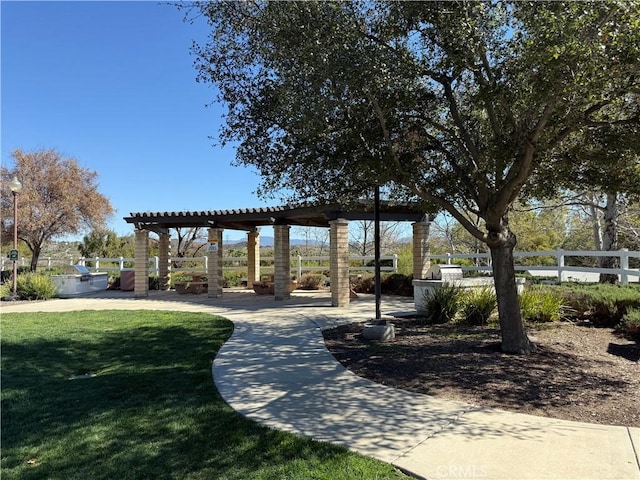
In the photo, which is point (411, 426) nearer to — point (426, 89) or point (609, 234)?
point (426, 89)

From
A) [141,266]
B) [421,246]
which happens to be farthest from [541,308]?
[141,266]

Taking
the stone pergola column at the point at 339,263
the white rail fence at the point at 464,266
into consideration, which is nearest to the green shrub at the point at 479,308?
the white rail fence at the point at 464,266

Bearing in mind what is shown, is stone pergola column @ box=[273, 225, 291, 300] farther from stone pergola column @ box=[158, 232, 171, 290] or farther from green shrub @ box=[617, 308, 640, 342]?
green shrub @ box=[617, 308, 640, 342]

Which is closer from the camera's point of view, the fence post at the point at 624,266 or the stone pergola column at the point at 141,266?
the fence post at the point at 624,266

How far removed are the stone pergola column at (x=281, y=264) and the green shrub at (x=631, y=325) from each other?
10.3 metres

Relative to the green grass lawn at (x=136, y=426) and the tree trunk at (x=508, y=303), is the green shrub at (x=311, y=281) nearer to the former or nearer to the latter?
the green grass lawn at (x=136, y=426)

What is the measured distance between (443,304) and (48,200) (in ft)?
72.7

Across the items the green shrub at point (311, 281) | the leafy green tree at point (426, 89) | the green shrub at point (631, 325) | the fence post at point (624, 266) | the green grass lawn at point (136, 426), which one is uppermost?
the leafy green tree at point (426, 89)

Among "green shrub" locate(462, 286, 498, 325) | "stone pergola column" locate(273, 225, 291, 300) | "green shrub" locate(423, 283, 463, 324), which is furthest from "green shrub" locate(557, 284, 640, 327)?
"stone pergola column" locate(273, 225, 291, 300)

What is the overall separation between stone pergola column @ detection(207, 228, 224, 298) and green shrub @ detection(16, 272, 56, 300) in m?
6.50

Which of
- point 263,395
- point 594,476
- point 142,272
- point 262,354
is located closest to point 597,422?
point 594,476

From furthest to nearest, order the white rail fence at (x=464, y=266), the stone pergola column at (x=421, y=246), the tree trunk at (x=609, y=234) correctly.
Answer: the stone pergola column at (x=421, y=246) → the tree trunk at (x=609, y=234) → the white rail fence at (x=464, y=266)

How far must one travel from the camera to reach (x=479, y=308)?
32.4ft

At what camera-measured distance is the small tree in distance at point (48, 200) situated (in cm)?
2320
